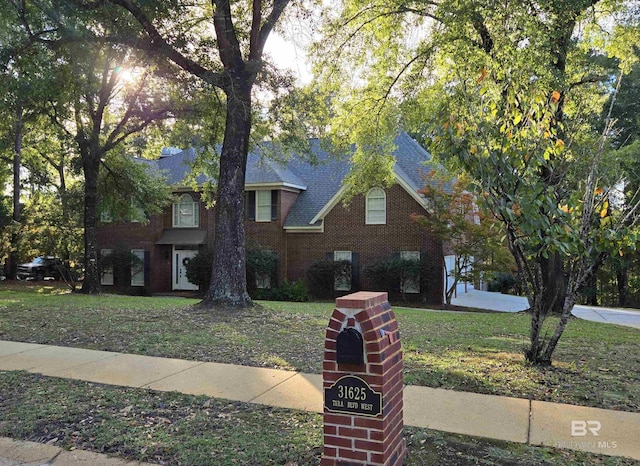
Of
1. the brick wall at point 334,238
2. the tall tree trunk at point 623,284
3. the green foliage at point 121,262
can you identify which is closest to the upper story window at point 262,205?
the brick wall at point 334,238

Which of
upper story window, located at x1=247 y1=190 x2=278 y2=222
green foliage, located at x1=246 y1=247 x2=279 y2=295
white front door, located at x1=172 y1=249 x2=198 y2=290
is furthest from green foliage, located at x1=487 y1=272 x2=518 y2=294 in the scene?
white front door, located at x1=172 y1=249 x2=198 y2=290

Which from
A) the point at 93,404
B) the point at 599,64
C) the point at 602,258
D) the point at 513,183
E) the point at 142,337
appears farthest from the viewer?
the point at 599,64

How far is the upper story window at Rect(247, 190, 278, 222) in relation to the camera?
83.0 ft

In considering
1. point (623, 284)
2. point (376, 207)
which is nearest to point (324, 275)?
point (376, 207)

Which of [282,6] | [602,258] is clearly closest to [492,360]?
[602,258]

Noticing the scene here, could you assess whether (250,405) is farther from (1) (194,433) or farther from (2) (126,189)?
(2) (126,189)

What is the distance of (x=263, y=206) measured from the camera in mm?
25469

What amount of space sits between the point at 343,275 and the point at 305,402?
18.3 meters

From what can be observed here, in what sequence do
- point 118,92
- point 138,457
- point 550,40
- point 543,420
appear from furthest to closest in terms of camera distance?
point 118,92, point 550,40, point 543,420, point 138,457

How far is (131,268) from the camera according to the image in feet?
92.5

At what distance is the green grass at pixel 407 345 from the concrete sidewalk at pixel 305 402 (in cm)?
37

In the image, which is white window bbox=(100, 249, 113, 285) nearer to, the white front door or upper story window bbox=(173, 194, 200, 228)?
the white front door

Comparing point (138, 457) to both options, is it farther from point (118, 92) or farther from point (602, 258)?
point (118, 92)

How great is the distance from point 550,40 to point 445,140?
8.48 meters
